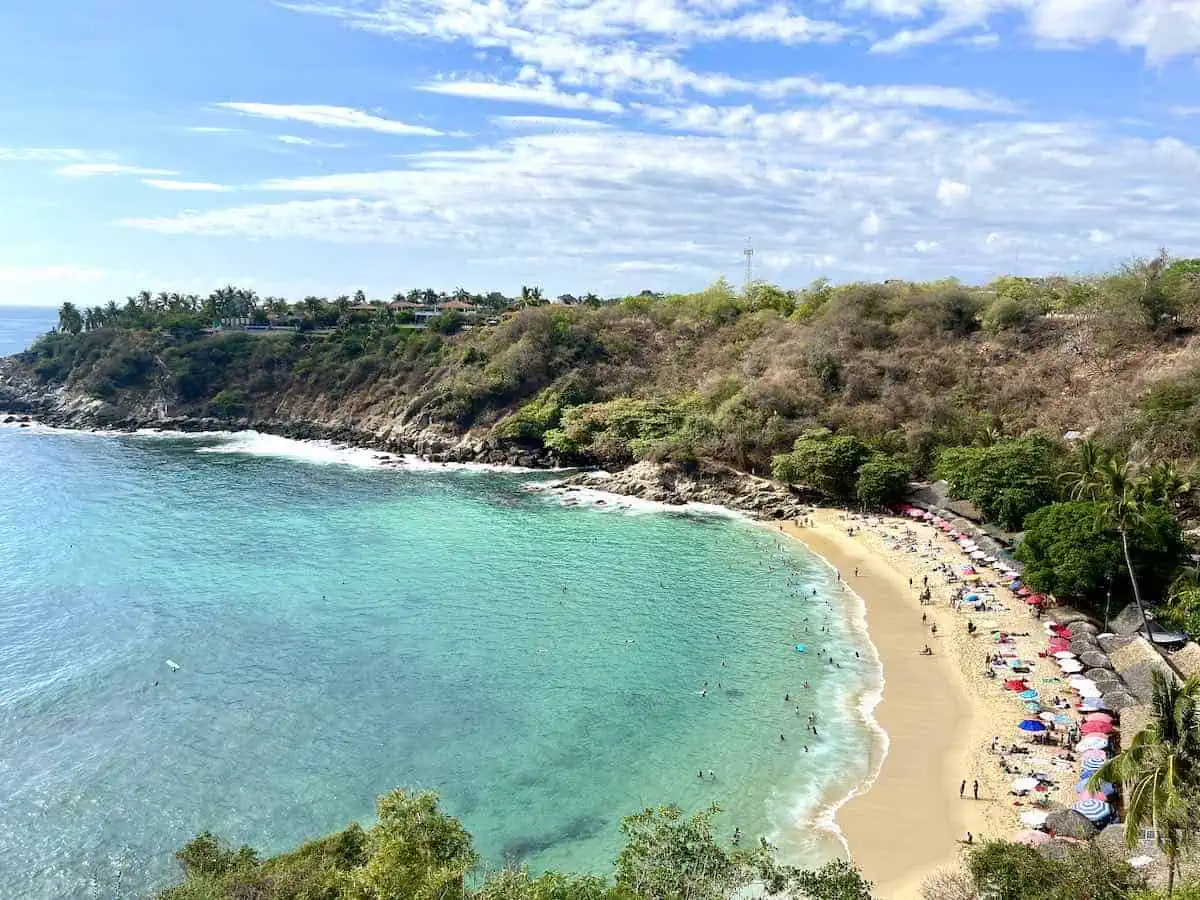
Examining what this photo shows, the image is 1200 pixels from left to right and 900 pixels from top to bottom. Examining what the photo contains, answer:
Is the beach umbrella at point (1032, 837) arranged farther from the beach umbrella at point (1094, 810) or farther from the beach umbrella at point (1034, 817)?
the beach umbrella at point (1094, 810)

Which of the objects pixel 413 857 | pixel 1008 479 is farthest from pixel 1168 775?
pixel 1008 479

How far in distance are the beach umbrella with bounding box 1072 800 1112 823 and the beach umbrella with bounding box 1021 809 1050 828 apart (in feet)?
3.42

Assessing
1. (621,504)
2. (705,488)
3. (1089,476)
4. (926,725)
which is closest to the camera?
(926,725)

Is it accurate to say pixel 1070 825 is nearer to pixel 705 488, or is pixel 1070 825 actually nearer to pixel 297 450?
pixel 705 488

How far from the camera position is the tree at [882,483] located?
6288cm

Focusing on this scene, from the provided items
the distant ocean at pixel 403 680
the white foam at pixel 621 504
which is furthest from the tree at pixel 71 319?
the white foam at pixel 621 504

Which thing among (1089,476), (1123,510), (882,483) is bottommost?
(882,483)

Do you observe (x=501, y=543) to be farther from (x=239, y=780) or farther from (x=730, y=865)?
(x=730, y=865)

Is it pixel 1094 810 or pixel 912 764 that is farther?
pixel 912 764

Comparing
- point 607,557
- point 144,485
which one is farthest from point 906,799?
point 144,485

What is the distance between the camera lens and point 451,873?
15.6 m

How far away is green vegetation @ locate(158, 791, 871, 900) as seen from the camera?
15797 mm

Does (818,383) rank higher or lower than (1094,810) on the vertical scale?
higher

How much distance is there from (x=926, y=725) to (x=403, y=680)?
2380 centimetres
